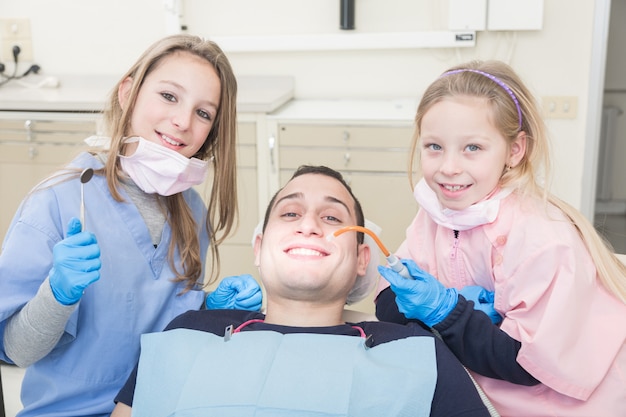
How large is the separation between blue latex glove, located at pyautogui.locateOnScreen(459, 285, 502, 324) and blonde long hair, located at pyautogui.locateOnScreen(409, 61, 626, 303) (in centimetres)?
24

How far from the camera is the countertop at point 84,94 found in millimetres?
3248

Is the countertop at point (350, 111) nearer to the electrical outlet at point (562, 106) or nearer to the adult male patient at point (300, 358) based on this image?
the electrical outlet at point (562, 106)

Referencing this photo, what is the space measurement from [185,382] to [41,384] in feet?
1.40

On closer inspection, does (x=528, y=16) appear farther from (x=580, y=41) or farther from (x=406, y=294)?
(x=406, y=294)

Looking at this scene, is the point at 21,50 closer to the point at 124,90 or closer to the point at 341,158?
the point at 341,158

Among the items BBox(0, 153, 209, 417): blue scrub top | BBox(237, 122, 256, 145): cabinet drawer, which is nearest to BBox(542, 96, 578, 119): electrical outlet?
BBox(237, 122, 256, 145): cabinet drawer

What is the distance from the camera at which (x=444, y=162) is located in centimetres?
157

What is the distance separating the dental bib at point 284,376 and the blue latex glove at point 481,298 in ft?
0.79

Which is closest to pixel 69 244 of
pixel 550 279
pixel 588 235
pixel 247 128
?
pixel 550 279

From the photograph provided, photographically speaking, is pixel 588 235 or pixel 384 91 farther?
pixel 384 91

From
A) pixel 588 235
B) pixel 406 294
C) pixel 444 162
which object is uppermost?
pixel 444 162

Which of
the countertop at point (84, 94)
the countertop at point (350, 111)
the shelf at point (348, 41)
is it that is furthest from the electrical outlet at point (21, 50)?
the countertop at point (350, 111)

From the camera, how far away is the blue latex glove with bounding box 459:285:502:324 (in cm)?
159

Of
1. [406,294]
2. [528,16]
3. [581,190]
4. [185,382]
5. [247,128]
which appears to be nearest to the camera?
[185,382]
